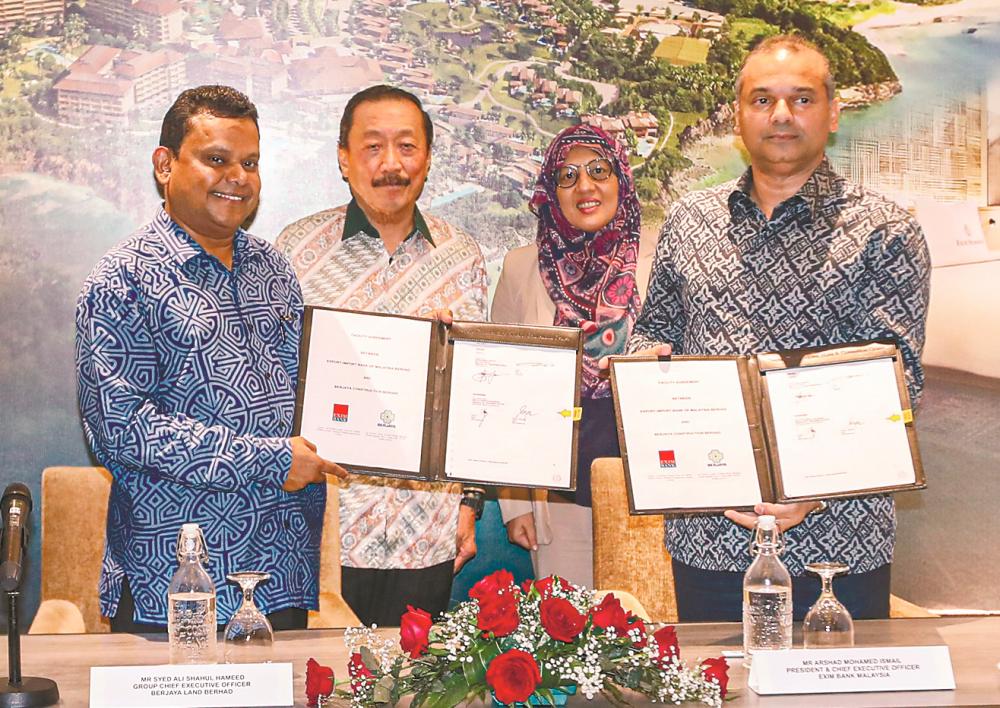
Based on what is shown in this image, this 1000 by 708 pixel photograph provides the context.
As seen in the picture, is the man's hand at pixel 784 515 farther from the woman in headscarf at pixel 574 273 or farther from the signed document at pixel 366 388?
the woman in headscarf at pixel 574 273

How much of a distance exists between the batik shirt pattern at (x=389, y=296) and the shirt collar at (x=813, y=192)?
4.60 ft

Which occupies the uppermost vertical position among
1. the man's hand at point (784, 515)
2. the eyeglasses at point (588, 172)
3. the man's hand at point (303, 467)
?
the eyeglasses at point (588, 172)

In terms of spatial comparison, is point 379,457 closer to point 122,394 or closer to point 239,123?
point 122,394

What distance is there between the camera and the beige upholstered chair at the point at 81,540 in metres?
4.51

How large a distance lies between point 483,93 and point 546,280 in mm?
846

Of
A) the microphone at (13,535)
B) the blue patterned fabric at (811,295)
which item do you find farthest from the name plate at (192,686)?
the blue patterned fabric at (811,295)

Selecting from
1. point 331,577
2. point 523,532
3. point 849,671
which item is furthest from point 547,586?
point 523,532

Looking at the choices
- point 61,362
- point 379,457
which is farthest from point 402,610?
point 61,362

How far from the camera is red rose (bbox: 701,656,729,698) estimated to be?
2.32m

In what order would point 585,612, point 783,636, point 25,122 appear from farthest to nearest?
point 25,122
point 783,636
point 585,612

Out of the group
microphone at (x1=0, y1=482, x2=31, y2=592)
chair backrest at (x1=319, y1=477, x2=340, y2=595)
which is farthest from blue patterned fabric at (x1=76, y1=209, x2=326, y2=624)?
chair backrest at (x1=319, y1=477, x2=340, y2=595)

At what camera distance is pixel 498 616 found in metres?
2.17

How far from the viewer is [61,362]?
197 inches

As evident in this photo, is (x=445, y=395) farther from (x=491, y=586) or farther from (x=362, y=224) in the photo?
(x=491, y=586)
